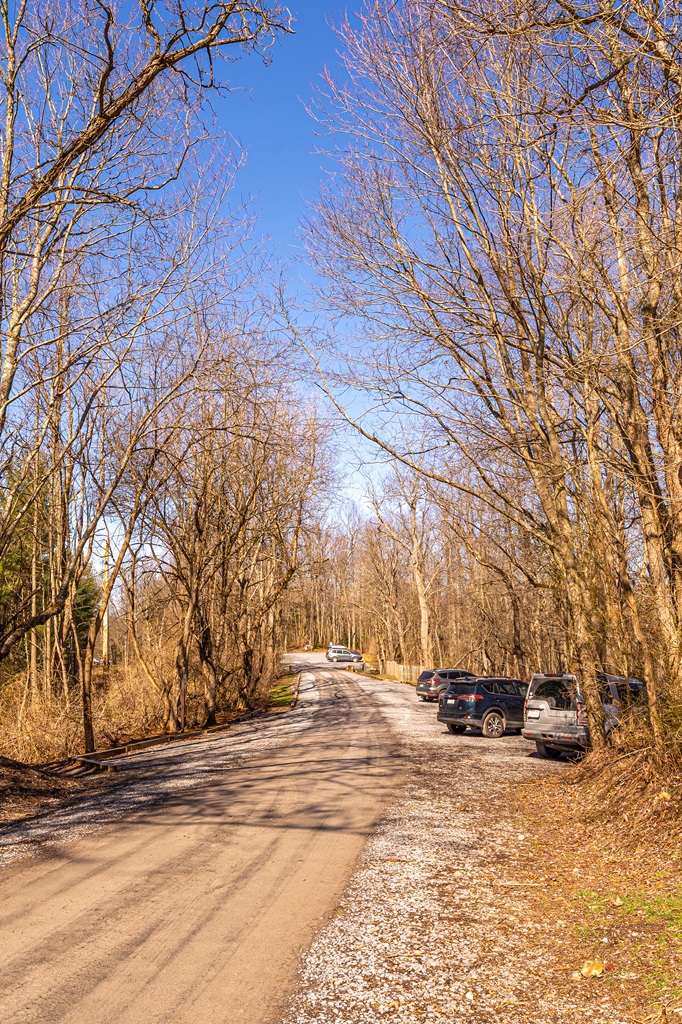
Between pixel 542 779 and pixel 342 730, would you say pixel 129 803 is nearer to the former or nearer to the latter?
pixel 542 779

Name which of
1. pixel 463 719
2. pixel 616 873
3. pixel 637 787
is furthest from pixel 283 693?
pixel 616 873

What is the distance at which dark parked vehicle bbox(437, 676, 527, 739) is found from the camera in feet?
71.3

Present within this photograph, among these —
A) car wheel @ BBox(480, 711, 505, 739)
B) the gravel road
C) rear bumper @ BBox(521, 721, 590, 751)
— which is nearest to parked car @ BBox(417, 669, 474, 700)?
car wheel @ BBox(480, 711, 505, 739)

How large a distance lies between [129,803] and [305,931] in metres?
6.00

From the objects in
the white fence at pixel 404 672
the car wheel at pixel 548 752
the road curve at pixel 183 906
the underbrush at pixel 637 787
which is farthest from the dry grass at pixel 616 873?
the white fence at pixel 404 672

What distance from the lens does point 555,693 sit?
16.0 meters

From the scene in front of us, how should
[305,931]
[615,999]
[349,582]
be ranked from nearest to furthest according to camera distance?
[615,999] → [305,931] → [349,582]

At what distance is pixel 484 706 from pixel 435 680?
11994mm

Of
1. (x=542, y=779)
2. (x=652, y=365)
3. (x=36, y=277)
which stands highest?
(x=36, y=277)

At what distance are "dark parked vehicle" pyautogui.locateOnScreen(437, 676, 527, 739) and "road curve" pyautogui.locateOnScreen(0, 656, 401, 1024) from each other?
10.1 meters

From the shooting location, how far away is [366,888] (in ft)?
23.5

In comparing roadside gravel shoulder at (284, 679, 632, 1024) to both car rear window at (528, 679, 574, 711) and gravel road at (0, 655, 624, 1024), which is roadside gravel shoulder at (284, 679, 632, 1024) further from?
car rear window at (528, 679, 574, 711)

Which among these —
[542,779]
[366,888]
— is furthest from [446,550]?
[366,888]

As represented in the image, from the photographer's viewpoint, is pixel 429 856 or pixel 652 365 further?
pixel 652 365
